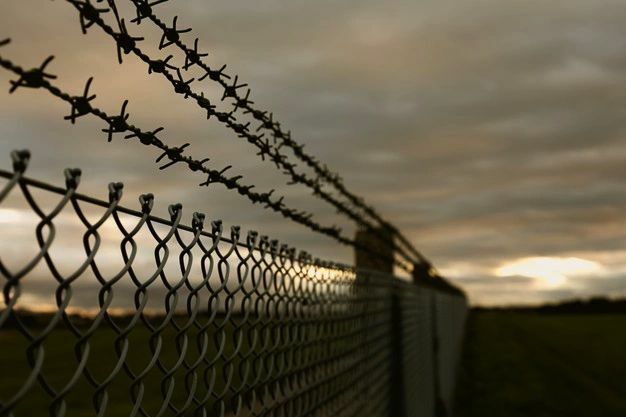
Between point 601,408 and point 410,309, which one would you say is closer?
point 410,309

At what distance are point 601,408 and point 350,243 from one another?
989 centimetres

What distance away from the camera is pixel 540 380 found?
16766 millimetres

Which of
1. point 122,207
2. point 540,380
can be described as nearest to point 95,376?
point 540,380

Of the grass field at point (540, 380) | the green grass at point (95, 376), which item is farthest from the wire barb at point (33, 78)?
the grass field at point (540, 380)

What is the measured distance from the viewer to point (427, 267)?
1402 centimetres

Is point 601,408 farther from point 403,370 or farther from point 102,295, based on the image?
point 102,295

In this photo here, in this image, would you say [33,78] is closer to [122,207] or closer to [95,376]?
[122,207]

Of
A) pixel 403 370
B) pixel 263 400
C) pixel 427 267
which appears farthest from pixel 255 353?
pixel 427 267

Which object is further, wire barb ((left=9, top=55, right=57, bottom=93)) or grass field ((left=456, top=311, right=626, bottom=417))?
grass field ((left=456, top=311, right=626, bottom=417))

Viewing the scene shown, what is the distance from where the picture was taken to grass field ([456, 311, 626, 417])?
13.4 m

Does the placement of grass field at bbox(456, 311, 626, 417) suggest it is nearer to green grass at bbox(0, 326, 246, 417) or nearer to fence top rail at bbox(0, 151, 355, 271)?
green grass at bbox(0, 326, 246, 417)

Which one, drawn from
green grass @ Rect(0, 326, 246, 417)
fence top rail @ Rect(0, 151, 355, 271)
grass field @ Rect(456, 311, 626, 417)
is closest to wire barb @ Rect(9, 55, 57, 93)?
fence top rail @ Rect(0, 151, 355, 271)

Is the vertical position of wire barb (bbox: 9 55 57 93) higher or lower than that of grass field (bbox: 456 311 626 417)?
higher

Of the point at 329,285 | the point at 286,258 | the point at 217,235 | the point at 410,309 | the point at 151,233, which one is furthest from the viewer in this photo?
the point at 410,309
